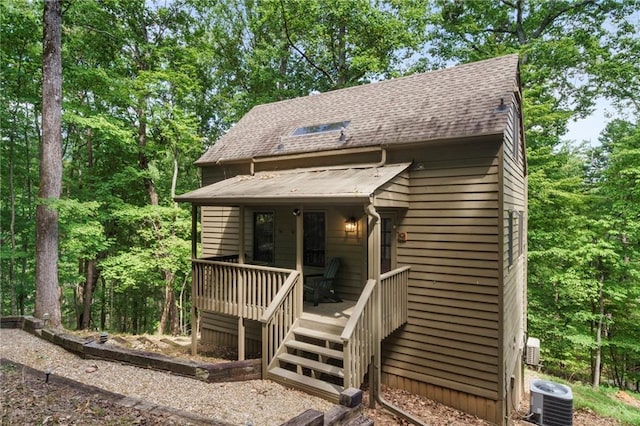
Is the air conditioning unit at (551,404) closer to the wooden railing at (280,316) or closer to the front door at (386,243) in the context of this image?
the front door at (386,243)

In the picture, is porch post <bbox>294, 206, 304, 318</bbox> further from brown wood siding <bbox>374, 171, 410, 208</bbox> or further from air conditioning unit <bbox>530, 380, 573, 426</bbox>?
air conditioning unit <bbox>530, 380, 573, 426</bbox>

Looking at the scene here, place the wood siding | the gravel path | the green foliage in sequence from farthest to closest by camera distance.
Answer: the wood siding < the green foliage < the gravel path

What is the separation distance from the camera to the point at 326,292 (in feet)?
24.0

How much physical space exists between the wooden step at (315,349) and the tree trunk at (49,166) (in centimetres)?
602

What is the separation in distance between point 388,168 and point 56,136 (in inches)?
299

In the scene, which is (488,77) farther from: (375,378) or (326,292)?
(375,378)

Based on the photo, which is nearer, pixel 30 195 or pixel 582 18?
pixel 30 195

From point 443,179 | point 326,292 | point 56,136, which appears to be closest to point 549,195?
point 443,179

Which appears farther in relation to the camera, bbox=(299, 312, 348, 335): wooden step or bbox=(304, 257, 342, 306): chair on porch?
bbox=(304, 257, 342, 306): chair on porch

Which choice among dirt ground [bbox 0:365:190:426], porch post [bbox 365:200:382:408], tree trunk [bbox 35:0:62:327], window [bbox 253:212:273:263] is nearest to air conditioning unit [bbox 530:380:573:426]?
porch post [bbox 365:200:382:408]

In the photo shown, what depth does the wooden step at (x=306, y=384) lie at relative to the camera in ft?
16.1

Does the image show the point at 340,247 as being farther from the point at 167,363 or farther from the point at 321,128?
the point at 167,363

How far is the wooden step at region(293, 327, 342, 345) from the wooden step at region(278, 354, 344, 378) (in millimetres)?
369

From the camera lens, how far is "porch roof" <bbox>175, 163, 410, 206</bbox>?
5438 millimetres
